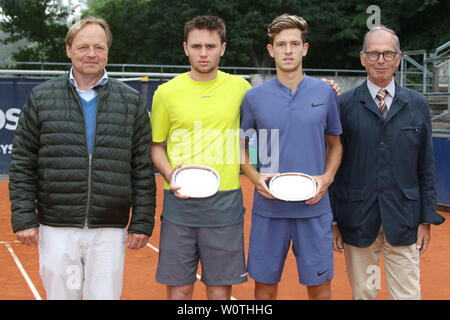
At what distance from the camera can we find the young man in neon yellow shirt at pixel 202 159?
140 inches

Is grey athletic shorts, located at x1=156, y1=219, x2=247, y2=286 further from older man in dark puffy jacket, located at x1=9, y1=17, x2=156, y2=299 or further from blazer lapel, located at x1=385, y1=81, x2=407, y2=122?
blazer lapel, located at x1=385, y1=81, x2=407, y2=122

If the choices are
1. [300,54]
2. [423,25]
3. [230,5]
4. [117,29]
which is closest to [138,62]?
[117,29]

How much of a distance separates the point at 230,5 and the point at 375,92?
2988 centimetres

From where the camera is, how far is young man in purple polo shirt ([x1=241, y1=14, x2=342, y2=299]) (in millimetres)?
3516

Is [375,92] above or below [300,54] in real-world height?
below

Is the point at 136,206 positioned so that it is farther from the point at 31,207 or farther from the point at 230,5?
the point at 230,5

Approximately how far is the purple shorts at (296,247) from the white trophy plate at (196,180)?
464mm

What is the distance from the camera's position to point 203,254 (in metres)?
3.65

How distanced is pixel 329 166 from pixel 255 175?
0.51 m

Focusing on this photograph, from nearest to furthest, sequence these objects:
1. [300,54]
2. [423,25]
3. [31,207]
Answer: [31,207] → [300,54] → [423,25]

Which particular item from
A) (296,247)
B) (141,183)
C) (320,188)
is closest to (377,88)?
(320,188)

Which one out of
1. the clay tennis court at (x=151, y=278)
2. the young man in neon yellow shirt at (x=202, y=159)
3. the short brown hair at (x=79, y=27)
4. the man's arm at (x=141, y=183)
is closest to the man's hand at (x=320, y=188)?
the young man in neon yellow shirt at (x=202, y=159)

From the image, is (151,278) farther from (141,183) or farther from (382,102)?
(382,102)
